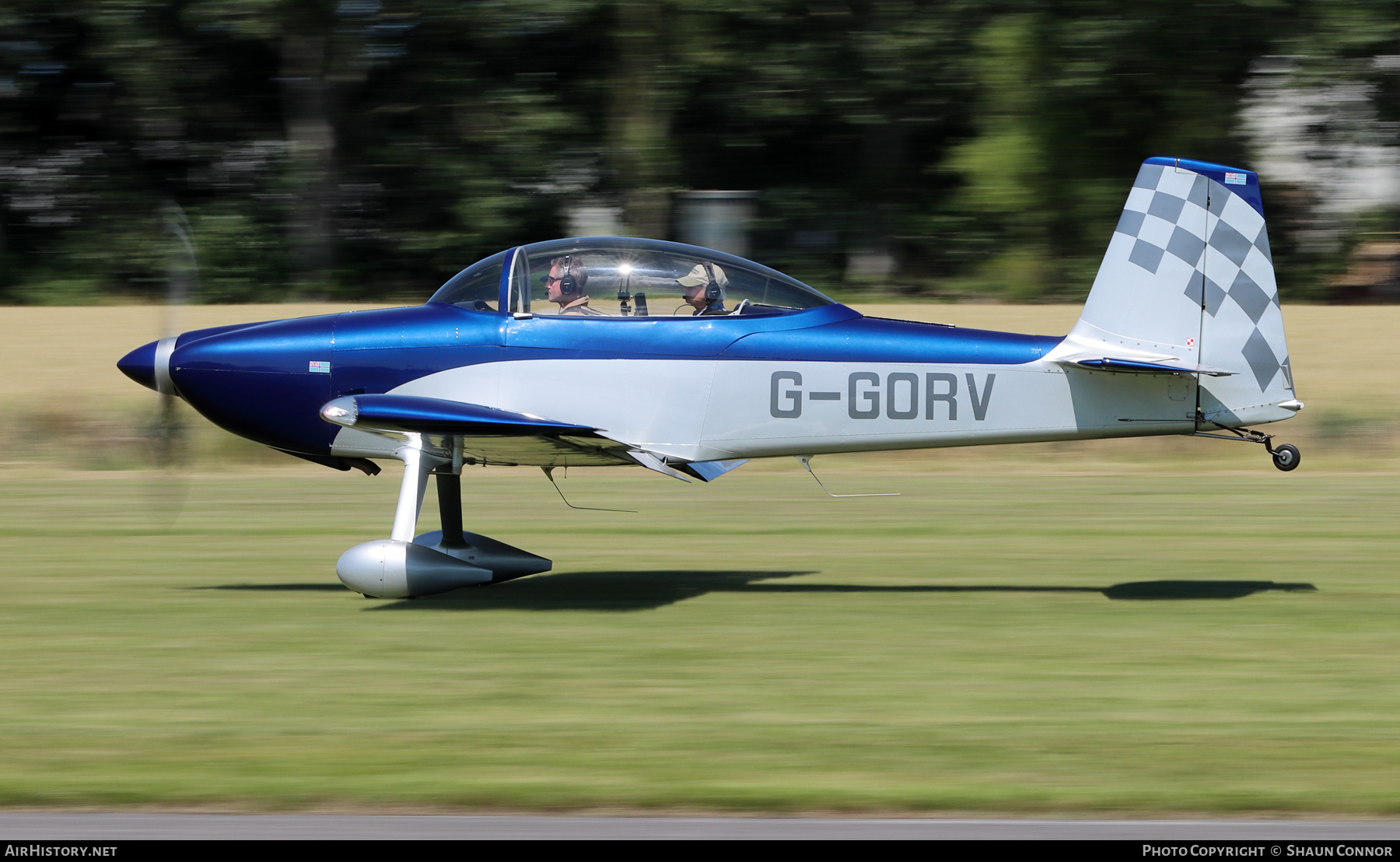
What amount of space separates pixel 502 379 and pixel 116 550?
3.37 metres

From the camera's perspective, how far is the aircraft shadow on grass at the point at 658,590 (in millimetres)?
7492

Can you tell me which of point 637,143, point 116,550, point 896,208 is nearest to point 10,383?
point 116,550

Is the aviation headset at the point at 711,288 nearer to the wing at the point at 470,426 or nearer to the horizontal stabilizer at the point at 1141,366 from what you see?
the wing at the point at 470,426

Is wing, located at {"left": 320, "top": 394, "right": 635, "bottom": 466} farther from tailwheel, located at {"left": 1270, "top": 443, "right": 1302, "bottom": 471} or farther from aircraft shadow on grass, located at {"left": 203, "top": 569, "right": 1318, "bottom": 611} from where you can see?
tailwheel, located at {"left": 1270, "top": 443, "right": 1302, "bottom": 471}

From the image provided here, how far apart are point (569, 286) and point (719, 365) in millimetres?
904

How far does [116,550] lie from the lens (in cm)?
899

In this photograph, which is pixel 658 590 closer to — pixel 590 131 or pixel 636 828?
pixel 636 828

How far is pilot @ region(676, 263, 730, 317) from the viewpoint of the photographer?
7348 millimetres

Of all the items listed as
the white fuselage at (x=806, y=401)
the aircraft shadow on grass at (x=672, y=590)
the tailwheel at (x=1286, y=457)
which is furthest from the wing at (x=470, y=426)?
the tailwheel at (x=1286, y=457)

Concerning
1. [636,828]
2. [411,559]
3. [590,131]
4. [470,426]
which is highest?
[590,131]

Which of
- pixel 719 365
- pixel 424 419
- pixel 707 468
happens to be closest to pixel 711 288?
pixel 719 365

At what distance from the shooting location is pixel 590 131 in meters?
22.9

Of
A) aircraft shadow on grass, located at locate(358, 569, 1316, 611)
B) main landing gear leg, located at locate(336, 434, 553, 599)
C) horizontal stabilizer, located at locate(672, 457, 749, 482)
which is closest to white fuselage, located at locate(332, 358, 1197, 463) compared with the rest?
horizontal stabilizer, located at locate(672, 457, 749, 482)

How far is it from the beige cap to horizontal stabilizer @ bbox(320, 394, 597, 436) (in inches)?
39.1
